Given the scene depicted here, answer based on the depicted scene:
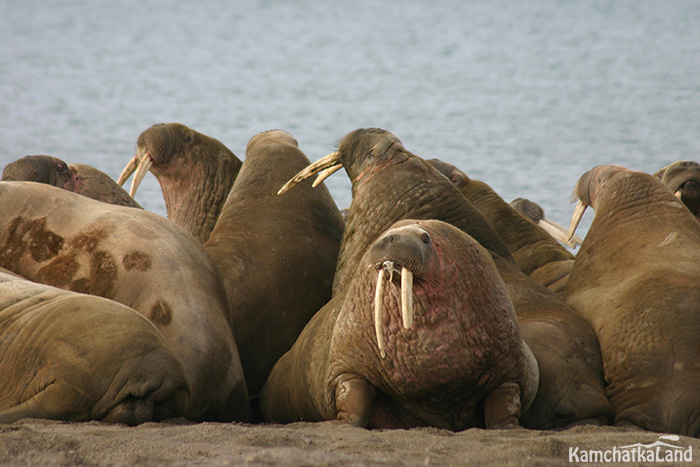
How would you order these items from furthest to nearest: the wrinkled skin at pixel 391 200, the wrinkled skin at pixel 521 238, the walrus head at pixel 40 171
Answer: the wrinkled skin at pixel 521 238 < the walrus head at pixel 40 171 < the wrinkled skin at pixel 391 200

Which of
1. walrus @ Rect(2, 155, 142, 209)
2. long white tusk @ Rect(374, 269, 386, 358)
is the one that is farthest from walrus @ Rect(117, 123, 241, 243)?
long white tusk @ Rect(374, 269, 386, 358)

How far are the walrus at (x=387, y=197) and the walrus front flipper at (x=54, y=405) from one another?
2.13 metres

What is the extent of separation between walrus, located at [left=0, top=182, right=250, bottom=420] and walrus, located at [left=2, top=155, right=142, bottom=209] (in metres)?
1.63

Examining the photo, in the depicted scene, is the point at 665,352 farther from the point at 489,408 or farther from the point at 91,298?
the point at 91,298

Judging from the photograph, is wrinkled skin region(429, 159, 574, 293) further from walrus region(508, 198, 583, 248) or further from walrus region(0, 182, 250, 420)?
walrus region(0, 182, 250, 420)

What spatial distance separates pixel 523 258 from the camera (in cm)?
652

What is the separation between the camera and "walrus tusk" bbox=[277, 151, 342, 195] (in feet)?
19.3

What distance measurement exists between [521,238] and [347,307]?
297cm

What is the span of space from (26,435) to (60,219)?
1.88 m

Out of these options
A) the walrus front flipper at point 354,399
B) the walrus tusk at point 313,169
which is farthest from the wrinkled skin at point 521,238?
the walrus front flipper at point 354,399

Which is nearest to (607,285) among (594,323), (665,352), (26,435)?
(594,323)

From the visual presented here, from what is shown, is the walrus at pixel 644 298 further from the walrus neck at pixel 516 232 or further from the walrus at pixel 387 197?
the walrus neck at pixel 516 232

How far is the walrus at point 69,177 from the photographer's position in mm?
6188

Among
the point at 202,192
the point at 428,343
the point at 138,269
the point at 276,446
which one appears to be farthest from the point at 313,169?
the point at 276,446
